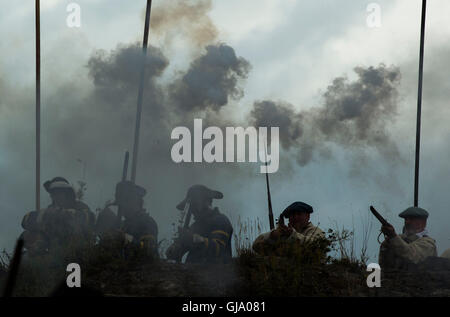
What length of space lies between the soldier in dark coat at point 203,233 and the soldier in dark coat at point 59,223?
1.70m

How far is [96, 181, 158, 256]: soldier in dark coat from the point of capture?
1141 centimetres

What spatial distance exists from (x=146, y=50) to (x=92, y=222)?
625 cm

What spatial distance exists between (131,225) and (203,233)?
1.33m

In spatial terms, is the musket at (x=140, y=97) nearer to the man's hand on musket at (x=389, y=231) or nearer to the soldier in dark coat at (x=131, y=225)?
the soldier in dark coat at (x=131, y=225)

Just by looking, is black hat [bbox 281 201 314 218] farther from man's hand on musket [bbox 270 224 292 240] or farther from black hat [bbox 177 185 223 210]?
black hat [bbox 177 185 223 210]

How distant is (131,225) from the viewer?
1158 centimetres

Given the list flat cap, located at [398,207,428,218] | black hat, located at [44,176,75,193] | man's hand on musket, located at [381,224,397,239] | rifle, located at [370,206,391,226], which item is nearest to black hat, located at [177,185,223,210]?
black hat, located at [44,176,75,193]

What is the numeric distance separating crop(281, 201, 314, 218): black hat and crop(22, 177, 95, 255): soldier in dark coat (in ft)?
11.5

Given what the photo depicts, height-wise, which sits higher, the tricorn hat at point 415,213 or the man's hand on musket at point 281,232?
the tricorn hat at point 415,213

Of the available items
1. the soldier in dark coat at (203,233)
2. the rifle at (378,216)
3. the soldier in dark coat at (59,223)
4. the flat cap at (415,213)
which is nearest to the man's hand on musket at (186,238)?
the soldier in dark coat at (203,233)

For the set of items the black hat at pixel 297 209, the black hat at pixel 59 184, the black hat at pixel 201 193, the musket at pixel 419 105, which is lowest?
the black hat at pixel 297 209

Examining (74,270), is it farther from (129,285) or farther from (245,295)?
(245,295)

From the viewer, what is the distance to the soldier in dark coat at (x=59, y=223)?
1181 centimetres

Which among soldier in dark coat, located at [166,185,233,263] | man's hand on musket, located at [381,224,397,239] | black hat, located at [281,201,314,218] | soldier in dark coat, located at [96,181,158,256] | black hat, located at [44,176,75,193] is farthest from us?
black hat, located at [44,176,75,193]
